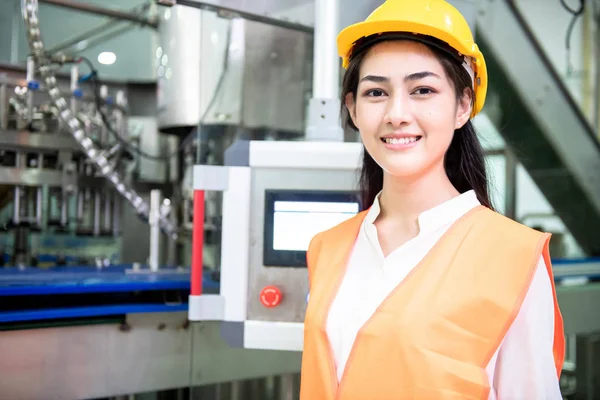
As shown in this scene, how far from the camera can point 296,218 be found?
147 centimetres

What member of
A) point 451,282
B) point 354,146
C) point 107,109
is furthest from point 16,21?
point 451,282

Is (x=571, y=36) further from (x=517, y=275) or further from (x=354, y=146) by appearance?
(x=517, y=275)

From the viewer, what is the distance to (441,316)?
2.64ft

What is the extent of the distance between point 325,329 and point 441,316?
19 cm

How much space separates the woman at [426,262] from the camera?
0.80 metres

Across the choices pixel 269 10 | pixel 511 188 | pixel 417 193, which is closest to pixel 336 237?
pixel 417 193

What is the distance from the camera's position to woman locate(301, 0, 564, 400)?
2.61 feet

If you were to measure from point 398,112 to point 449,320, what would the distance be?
0.99 feet

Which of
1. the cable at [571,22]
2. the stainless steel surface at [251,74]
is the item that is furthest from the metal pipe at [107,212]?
the cable at [571,22]

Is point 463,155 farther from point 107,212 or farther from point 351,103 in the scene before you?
point 107,212

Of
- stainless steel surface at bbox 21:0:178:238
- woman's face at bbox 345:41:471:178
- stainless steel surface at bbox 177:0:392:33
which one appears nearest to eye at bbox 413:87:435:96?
woman's face at bbox 345:41:471:178

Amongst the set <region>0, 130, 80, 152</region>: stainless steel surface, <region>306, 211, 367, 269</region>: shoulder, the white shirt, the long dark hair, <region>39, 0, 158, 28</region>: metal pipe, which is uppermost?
<region>39, 0, 158, 28</region>: metal pipe

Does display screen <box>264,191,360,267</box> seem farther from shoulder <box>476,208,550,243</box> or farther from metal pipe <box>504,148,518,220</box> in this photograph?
metal pipe <box>504,148,518,220</box>

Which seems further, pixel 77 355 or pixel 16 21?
pixel 16 21
